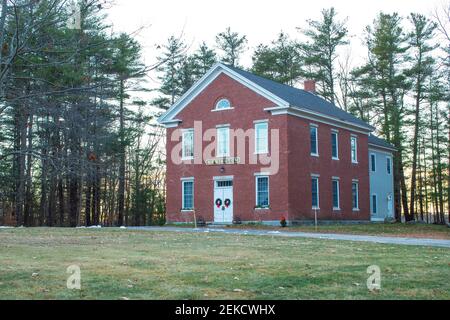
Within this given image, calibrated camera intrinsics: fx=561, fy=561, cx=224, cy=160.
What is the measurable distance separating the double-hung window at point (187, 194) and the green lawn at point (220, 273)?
1957cm

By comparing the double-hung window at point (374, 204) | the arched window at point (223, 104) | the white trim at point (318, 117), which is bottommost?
the double-hung window at point (374, 204)

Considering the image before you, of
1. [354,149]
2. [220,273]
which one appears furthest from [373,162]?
[220,273]

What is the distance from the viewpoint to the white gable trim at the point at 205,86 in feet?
103

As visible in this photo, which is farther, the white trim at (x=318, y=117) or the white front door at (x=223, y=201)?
the white front door at (x=223, y=201)

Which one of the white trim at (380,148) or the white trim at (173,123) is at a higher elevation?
the white trim at (173,123)

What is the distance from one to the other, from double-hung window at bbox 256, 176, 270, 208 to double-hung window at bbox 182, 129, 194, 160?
16.3 ft

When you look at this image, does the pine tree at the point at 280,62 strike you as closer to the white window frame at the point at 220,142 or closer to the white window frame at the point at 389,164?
the white window frame at the point at 389,164

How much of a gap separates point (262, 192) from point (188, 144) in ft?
20.1

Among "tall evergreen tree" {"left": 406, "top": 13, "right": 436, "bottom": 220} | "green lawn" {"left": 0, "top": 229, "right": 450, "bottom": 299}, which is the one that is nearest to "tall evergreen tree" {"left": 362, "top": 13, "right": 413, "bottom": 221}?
"tall evergreen tree" {"left": 406, "top": 13, "right": 436, "bottom": 220}

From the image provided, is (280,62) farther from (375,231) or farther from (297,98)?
(375,231)

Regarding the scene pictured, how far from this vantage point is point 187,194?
113ft

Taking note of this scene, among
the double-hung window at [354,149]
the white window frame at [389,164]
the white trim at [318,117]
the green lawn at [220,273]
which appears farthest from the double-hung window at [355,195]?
the green lawn at [220,273]
